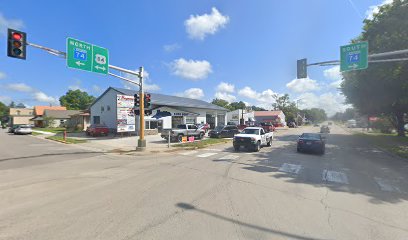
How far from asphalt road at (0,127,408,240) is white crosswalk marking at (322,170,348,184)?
0.04 meters

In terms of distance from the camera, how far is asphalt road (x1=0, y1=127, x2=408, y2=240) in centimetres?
461

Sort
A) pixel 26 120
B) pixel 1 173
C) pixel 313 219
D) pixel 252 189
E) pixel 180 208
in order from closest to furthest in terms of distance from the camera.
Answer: pixel 313 219, pixel 180 208, pixel 252 189, pixel 1 173, pixel 26 120

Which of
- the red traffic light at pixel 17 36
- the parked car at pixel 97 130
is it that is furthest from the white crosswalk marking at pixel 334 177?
the parked car at pixel 97 130

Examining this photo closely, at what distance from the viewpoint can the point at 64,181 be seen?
8547mm

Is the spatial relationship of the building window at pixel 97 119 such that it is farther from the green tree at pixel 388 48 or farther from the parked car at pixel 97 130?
the green tree at pixel 388 48

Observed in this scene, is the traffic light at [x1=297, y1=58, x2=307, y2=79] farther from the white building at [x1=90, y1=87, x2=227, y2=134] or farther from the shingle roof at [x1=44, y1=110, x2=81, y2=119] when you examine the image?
the shingle roof at [x1=44, y1=110, x2=81, y2=119]

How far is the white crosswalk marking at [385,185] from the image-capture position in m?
8.15

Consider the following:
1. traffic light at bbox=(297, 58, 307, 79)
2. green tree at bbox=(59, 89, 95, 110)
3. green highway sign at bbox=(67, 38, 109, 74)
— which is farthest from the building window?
green tree at bbox=(59, 89, 95, 110)

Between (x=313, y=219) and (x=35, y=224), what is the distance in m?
5.75

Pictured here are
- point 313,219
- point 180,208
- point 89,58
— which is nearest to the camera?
point 313,219

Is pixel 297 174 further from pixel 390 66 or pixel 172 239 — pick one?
pixel 390 66

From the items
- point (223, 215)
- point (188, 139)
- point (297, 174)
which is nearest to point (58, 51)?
point (223, 215)

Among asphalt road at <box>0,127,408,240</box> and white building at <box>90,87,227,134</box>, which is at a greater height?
white building at <box>90,87,227,134</box>

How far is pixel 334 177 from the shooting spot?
987 cm
